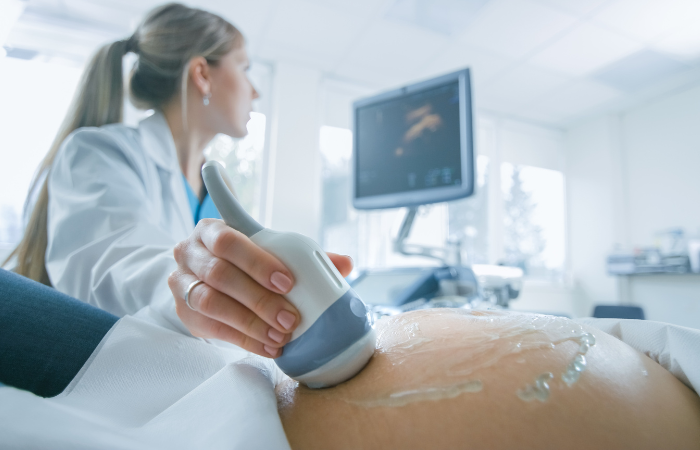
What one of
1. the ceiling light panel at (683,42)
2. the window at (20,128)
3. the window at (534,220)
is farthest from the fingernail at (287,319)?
the window at (534,220)

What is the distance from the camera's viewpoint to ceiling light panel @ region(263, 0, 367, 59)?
275 cm

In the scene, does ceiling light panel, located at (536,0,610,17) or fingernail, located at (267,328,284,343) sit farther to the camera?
ceiling light panel, located at (536,0,610,17)

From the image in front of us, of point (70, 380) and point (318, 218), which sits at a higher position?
point (318, 218)

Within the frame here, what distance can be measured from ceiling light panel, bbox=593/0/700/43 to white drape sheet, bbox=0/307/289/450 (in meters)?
3.36

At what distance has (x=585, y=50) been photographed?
3219 mm

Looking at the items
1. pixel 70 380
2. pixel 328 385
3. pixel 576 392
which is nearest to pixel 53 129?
pixel 70 380

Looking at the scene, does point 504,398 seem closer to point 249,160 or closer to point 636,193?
point 249,160

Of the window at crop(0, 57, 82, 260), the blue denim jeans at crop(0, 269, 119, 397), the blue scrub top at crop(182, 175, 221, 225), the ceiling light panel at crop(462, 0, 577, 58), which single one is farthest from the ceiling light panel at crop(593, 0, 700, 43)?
the window at crop(0, 57, 82, 260)

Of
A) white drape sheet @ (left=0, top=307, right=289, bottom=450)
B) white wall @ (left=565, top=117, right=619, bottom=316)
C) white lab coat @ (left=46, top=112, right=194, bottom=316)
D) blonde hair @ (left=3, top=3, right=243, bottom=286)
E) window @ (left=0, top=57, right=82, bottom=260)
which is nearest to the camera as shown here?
white drape sheet @ (left=0, top=307, right=289, bottom=450)

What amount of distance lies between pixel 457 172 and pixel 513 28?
7.47 feet

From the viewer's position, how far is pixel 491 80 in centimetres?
369

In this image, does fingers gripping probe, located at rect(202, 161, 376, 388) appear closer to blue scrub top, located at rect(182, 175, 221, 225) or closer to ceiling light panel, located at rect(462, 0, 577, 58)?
blue scrub top, located at rect(182, 175, 221, 225)

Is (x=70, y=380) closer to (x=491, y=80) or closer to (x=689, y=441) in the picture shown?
(x=689, y=441)

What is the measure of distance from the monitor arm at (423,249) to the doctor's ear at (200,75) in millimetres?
762
